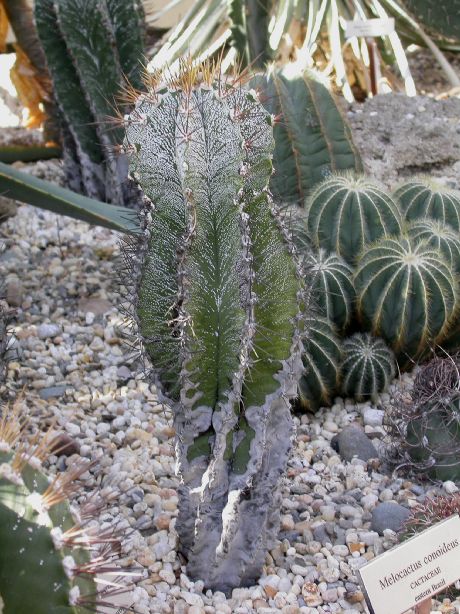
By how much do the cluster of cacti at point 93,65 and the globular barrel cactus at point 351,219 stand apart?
1.00 metres

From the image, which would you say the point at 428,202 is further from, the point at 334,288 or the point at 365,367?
the point at 365,367

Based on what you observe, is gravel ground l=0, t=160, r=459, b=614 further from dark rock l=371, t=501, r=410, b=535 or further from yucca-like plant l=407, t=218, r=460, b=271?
yucca-like plant l=407, t=218, r=460, b=271

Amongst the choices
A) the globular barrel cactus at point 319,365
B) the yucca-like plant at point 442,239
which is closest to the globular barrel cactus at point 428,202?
the yucca-like plant at point 442,239

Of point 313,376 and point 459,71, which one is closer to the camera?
point 313,376

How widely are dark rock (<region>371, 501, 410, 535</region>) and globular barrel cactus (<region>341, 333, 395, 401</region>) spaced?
54 centimetres

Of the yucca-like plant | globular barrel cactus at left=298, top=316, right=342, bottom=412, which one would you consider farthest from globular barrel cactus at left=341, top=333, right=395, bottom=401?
the yucca-like plant

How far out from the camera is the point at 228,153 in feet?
5.43

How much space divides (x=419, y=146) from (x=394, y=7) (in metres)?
1.38

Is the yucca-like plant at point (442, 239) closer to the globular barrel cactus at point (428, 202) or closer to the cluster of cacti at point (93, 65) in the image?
the globular barrel cactus at point (428, 202)

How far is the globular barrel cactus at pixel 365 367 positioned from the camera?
259cm

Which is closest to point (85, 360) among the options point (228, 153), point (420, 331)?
point (420, 331)

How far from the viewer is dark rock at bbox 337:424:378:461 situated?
2.39m

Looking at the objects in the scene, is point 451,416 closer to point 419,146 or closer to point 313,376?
point 313,376

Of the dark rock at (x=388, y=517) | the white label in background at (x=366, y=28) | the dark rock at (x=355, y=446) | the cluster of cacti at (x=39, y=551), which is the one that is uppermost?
the cluster of cacti at (x=39, y=551)
